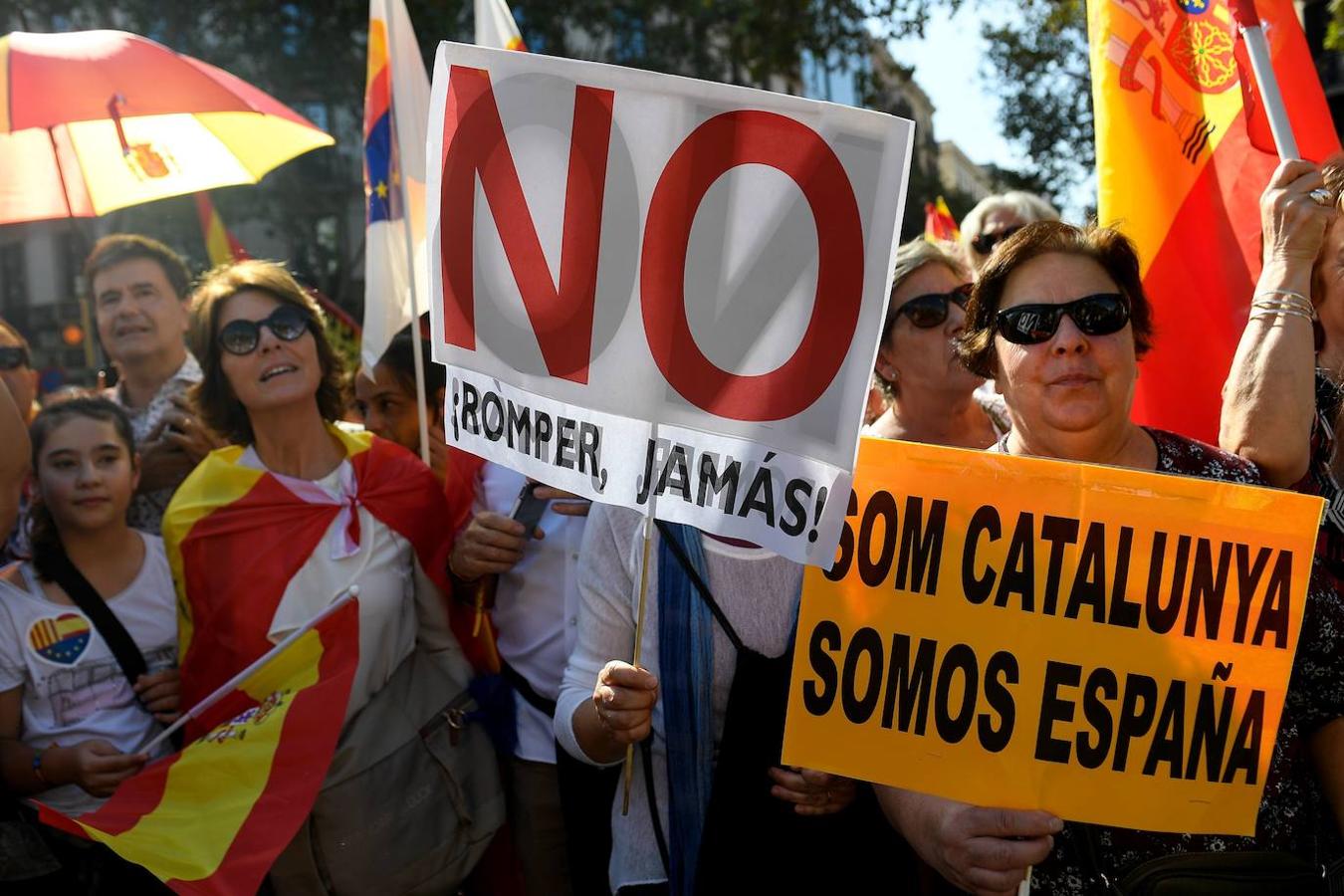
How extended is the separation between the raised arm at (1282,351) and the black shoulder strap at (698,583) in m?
1.01

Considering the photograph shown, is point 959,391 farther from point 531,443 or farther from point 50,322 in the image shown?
point 50,322

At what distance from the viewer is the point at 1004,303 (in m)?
2.39

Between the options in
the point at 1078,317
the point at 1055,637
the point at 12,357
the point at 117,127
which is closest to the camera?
the point at 1055,637

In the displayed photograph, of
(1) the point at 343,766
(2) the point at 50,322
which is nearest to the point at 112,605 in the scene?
(1) the point at 343,766

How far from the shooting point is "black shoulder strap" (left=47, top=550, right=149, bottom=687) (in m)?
3.27

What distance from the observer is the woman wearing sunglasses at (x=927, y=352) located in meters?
3.34

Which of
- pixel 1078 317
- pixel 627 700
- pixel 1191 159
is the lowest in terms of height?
pixel 627 700

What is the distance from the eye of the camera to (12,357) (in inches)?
172

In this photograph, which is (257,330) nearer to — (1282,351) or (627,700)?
(627,700)

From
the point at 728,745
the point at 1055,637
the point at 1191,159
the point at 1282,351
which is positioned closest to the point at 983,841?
the point at 1055,637

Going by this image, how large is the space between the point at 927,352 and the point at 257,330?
1822 millimetres

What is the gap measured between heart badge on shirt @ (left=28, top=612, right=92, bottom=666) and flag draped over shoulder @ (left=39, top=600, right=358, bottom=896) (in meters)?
0.39

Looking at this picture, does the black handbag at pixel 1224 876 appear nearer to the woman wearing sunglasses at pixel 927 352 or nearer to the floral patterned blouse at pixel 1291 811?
the floral patterned blouse at pixel 1291 811

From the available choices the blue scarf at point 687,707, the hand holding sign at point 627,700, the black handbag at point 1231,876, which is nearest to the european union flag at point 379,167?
the blue scarf at point 687,707
